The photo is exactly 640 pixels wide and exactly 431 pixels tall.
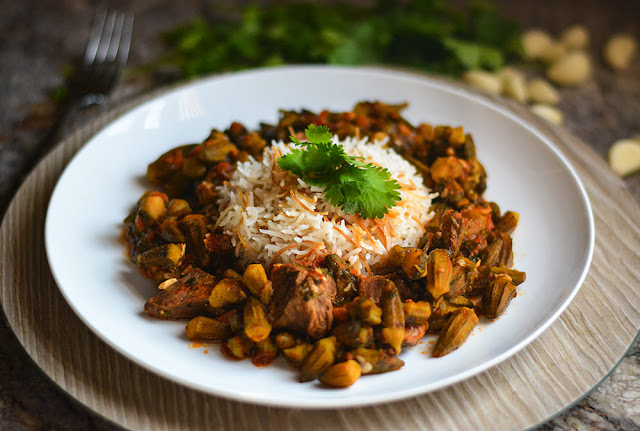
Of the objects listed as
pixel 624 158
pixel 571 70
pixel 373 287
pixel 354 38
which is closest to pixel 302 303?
pixel 373 287

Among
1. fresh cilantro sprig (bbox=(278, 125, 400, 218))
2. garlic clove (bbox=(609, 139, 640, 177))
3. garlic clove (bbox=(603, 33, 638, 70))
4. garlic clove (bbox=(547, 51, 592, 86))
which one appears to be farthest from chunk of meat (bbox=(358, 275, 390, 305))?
garlic clove (bbox=(603, 33, 638, 70))

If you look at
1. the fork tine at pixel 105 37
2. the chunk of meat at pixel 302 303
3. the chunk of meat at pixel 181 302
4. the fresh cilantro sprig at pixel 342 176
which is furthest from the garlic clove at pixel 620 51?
the chunk of meat at pixel 181 302

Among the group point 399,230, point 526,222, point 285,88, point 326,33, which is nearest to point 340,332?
point 399,230

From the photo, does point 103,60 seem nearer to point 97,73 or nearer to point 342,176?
point 97,73

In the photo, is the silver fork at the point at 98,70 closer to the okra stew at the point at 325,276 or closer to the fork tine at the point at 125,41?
the fork tine at the point at 125,41

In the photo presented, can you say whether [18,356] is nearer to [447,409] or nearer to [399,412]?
[399,412]

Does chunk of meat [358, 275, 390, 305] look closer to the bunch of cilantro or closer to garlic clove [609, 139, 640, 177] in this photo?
garlic clove [609, 139, 640, 177]
